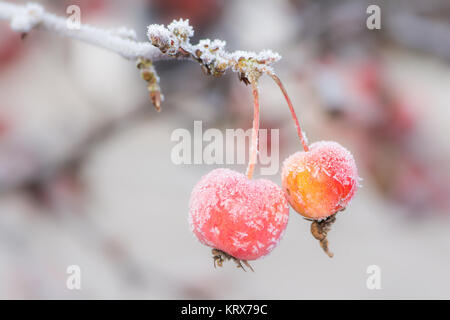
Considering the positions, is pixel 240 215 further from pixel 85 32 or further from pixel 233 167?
pixel 233 167

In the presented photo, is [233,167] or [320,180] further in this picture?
[233,167]

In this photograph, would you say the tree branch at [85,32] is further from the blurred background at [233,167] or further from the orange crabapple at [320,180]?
the blurred background at [233,167]

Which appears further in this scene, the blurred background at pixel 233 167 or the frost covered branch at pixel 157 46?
the blurred background at pixel 233 167

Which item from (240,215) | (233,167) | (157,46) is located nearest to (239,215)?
(240,215)

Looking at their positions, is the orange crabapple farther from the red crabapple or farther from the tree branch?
the tree branch

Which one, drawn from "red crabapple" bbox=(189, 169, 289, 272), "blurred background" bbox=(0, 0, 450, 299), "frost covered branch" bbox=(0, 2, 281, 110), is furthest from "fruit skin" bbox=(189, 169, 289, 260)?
"blurred background" bbox=(0, 0, 450, 299)

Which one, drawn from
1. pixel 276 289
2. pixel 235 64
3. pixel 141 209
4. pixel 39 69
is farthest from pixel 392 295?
pixel 39 69

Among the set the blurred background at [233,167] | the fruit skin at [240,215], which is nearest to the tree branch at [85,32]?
the fruit skin at [240,215]
